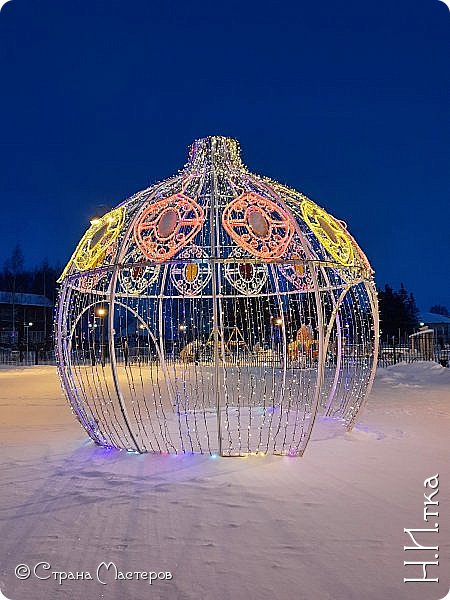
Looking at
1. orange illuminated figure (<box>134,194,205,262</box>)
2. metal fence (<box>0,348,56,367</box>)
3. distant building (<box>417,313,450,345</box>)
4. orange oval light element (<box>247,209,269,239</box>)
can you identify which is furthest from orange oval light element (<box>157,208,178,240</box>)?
distant building (<box>417,313,450,345</box>)

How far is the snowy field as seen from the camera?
3.38 meters

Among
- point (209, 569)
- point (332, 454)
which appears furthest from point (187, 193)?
point (209, 569)

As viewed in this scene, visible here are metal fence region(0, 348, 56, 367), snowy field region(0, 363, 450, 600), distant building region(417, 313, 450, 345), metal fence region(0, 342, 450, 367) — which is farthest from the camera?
distant building region(417, 313, 450, 345)

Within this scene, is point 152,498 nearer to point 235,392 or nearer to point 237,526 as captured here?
point 237,526

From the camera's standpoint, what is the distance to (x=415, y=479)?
5.43m

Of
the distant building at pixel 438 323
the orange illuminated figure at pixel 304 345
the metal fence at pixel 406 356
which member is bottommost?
the metal fence at pixel 406 356

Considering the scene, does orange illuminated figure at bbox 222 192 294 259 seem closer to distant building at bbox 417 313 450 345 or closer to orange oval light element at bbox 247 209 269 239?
orange oval light element at bbox 247 209 269 239

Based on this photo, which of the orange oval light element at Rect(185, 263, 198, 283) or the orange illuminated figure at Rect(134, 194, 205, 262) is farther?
the orange oval light element at Rect(185, 263, 198, 283)

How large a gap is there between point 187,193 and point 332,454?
3.57m
